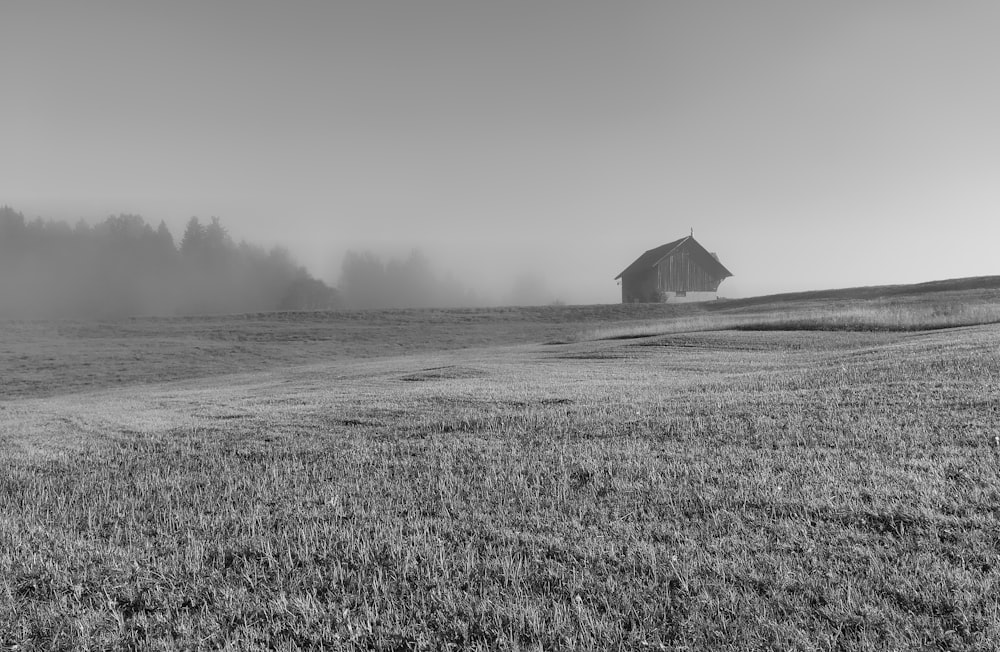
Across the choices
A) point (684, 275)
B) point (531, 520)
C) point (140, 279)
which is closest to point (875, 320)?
point (531, 520)

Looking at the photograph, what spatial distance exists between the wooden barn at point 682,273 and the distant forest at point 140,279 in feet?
145

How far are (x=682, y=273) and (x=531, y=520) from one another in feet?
234

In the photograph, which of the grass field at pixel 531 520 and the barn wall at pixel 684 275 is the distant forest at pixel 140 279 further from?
the grass field at pixel 531 520

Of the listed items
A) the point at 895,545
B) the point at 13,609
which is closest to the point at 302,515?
the point at 13,609

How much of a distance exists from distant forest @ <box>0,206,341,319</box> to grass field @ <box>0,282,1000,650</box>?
253ft

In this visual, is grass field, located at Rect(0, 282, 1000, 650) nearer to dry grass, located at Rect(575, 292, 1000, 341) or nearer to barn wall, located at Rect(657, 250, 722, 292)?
dry grass, located at Rect(575, 292, 1000, 341)

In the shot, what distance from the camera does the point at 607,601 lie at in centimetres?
434

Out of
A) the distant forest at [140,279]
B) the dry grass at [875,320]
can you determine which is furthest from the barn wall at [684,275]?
the distant forest at [140,279]

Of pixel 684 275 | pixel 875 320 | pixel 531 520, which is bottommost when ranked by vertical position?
pixel 531 520

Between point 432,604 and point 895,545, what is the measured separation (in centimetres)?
362

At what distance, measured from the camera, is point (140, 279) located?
89.4m

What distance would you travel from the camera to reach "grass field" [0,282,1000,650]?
164 inches

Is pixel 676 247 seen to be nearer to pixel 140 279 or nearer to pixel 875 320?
pixel 875 320

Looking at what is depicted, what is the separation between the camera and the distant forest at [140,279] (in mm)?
86188
